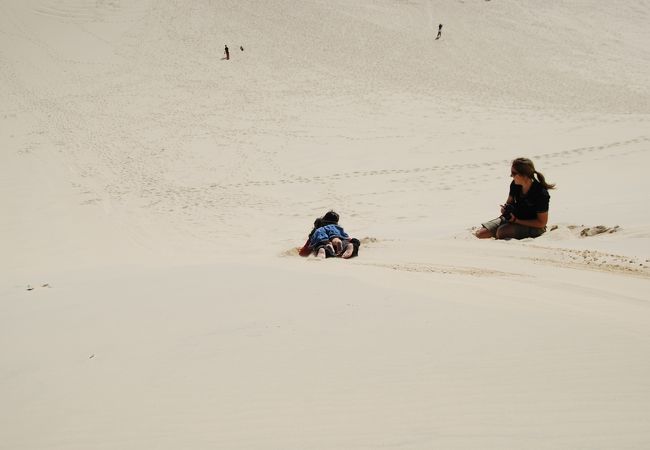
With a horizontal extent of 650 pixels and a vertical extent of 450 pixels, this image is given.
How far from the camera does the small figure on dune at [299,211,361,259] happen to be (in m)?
6.31

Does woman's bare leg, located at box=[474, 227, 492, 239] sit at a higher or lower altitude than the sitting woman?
lower

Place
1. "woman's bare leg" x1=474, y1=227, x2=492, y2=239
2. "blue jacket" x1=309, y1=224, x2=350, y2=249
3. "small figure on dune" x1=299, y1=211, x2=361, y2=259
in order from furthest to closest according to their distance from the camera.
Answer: "woman's bare leg" x1=474, y1=227, x2=492, y2=239
"blue jacket" x1=309, y1=224, x2=350, y2=249
"small figure on dune" x1=299, y1=211, x2=361, y2=259

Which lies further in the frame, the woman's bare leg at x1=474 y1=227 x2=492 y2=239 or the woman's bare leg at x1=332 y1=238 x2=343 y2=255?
the woman's bare leg at x1=474 y1=227 x2=492 y2=239

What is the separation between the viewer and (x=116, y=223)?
31.8ft

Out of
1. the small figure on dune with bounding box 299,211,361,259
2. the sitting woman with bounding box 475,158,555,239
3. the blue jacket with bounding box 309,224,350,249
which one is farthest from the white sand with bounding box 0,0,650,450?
the blue jacket with bounding box 309,224,350,249

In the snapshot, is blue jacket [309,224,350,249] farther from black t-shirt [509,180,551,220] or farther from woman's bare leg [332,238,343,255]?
black t-shirt [509,180,551,220]

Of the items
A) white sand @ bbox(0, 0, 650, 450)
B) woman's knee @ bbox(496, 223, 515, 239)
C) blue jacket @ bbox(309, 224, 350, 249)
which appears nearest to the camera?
white sand @ bbox(0, 0, 650, 450)

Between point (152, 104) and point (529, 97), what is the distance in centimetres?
1534

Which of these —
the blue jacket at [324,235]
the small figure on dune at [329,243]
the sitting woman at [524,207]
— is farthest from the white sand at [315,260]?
the blue jacket at [324,235]

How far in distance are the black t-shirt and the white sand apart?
14.6 inches

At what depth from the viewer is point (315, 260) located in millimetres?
6023

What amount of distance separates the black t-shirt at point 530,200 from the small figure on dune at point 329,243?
2.17 meters

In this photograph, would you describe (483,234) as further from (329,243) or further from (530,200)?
(329,243)

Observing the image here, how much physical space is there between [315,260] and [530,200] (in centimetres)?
290
